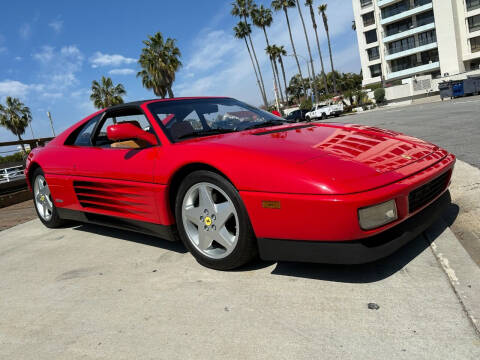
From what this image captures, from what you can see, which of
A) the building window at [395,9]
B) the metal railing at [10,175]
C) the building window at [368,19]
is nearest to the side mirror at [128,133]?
A: the metal railing at [10,175]

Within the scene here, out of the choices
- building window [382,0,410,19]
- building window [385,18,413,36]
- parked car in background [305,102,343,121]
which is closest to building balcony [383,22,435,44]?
building window [385,18,413,36]

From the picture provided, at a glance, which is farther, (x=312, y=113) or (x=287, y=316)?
(x=312, y=113)

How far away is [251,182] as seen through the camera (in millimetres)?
2178

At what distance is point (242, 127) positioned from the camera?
311cm

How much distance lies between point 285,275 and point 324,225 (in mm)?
506

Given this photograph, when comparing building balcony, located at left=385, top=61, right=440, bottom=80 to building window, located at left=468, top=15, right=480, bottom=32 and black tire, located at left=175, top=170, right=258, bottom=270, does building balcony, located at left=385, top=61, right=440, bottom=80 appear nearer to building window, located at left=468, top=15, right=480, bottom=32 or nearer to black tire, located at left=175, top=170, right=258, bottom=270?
building window, located at left=468, top=15, right=480, bottom=32

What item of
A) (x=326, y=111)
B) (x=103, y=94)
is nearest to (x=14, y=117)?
(x=103, y=94)

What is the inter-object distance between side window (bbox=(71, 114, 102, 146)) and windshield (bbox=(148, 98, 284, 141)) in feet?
2.80

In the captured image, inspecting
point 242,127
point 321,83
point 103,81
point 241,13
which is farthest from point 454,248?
point 321,83

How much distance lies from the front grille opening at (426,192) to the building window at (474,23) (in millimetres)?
47061

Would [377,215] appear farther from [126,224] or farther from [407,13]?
[407,13]

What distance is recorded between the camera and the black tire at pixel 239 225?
2.28 m

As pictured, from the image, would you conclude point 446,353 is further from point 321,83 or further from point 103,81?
point 321,83

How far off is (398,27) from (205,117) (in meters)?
50.3
